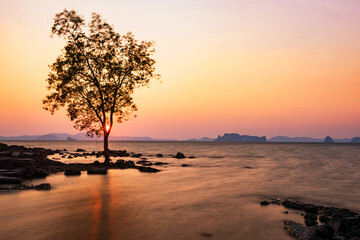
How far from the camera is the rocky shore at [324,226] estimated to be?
31.4 feet

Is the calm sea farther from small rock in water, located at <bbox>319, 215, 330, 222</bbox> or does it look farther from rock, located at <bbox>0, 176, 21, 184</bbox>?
rock, located at <bbox>0, 176, 21, 184</bbox>

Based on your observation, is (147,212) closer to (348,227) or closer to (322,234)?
(322,234)

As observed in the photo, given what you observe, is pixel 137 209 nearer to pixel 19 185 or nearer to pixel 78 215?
pixel 78 215

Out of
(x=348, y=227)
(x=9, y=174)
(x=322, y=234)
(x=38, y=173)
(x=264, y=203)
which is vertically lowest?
(x=264, y=203)

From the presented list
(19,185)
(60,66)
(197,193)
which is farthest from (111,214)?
(60,66)

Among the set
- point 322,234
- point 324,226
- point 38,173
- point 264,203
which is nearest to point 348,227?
point 324,226

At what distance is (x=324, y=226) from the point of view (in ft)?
32.4

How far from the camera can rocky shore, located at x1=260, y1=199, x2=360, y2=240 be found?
9586 mm

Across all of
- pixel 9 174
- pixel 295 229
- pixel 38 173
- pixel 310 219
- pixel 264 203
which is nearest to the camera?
pixel 295 229

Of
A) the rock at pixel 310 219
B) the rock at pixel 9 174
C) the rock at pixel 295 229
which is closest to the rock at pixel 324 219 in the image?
the rock at pixel 310 219

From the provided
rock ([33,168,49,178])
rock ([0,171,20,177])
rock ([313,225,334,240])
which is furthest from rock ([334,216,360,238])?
rock ([33,168,49,178])

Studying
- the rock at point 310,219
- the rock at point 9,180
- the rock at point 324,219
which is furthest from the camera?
the rock at point 9,180

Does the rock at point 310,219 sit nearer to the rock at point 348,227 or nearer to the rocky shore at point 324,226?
the rocky shore at point 324,226

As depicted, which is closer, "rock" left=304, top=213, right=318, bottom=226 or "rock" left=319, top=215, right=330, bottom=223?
"rock" left=304, top=213, right=318, bottom=226
